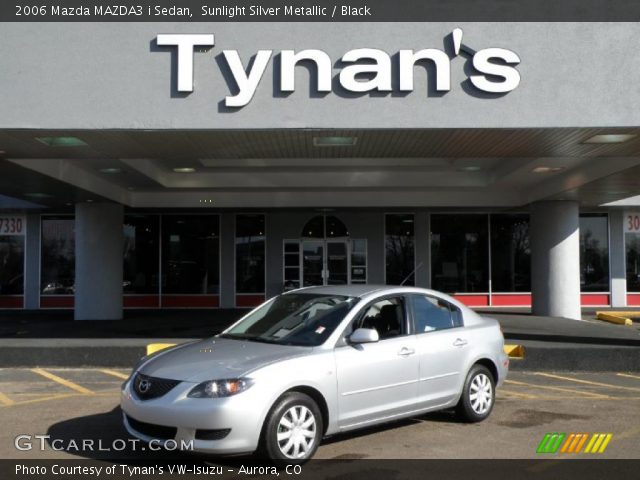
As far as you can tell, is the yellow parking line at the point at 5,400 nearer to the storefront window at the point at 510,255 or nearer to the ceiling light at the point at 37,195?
the ceiling light at the point at 37,195

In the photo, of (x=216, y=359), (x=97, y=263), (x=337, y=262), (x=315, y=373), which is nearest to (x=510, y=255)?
(x=337, y=262)

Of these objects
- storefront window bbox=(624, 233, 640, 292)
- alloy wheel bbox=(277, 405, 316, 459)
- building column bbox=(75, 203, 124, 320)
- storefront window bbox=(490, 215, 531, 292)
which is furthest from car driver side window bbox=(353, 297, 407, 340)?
storefront window bbox=(624, 233, 640, 292)

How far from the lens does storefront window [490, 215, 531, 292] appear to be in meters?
22.7

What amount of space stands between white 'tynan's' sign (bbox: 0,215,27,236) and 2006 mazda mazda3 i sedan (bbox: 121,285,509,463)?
59.2 ft

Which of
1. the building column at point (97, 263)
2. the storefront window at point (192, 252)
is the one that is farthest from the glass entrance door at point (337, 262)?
the building column at point (97, 263)

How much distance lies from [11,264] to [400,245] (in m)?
13.5

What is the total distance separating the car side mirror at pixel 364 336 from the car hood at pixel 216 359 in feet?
1.46

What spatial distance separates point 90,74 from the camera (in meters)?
9.36

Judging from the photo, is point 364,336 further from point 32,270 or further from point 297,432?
point 32,270

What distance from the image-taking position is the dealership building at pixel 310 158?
30.6 ft

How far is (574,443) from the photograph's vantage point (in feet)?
21.9
